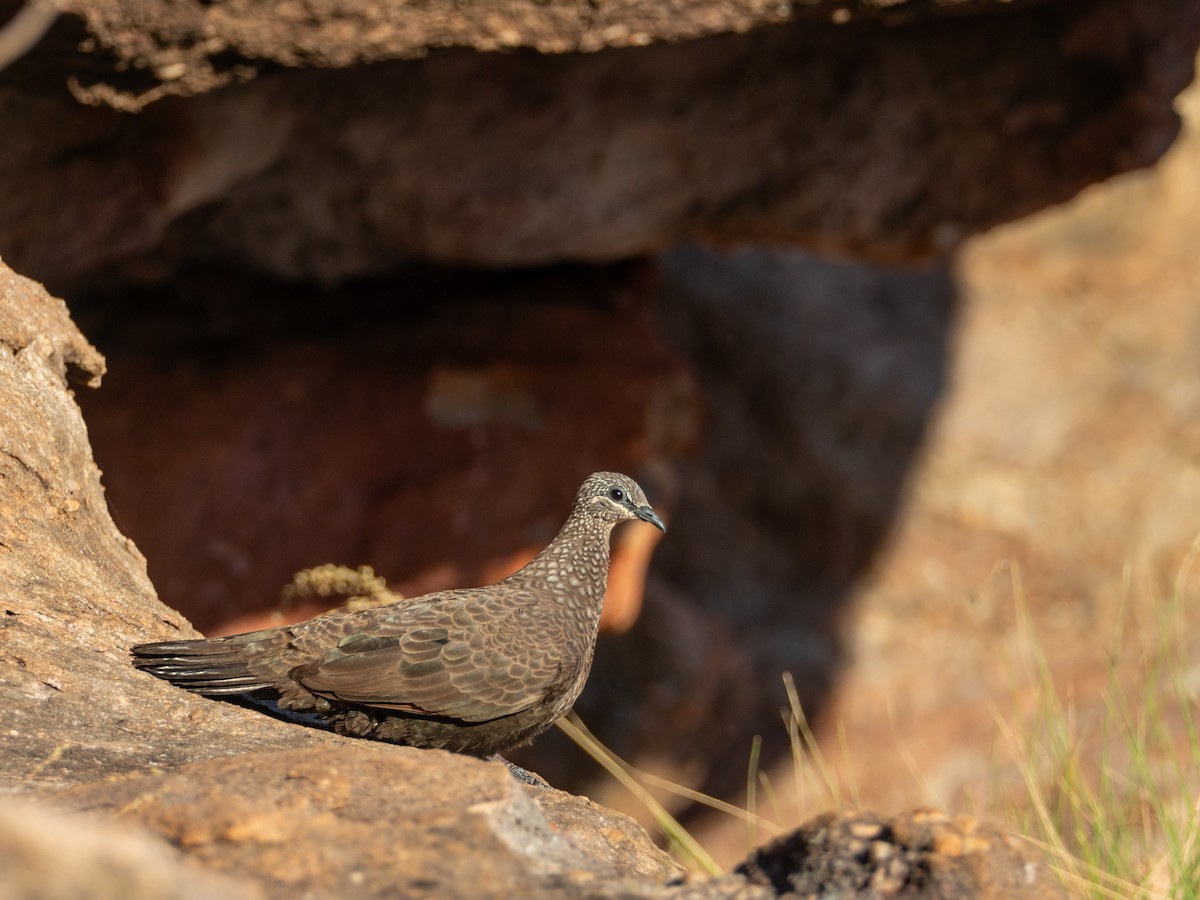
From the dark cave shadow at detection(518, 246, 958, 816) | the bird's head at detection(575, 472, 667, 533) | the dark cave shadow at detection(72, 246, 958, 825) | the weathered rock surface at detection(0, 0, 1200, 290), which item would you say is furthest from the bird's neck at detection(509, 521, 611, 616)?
the dark cave shadow at detection(518, 246, 958, 816)

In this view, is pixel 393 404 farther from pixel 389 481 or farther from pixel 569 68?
pixel 569 68

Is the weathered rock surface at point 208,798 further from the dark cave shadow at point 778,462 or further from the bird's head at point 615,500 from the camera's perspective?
the dark cave shadow at point 778,462

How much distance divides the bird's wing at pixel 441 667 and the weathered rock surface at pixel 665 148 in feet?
8.61

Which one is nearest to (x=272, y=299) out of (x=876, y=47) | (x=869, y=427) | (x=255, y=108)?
(x=255, y=108)

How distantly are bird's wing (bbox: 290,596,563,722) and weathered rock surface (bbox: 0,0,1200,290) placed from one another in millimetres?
2625

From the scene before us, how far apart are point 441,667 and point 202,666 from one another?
0.58m

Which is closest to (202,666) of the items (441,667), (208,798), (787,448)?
(441,667)

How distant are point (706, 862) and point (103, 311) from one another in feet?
15.1

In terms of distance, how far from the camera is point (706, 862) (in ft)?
11.4

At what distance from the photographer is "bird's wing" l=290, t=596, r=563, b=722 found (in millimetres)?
3330

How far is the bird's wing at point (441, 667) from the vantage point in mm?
3330

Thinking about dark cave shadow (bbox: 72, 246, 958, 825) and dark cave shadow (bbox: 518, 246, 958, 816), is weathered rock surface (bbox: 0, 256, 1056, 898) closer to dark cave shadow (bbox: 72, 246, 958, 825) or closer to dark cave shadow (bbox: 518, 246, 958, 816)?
dark cave shadow (bbox: 72, 246, 958, 825)

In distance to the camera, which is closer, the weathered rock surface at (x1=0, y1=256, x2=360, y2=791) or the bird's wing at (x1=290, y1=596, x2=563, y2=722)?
the weathered rock surface at (x1=0, y1=256, x2=360, y2=791)

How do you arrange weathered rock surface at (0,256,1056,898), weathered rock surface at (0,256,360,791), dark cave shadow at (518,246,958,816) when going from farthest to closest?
1. dark cave shadow at (518,246,958,816)
2. weathered rock surface at (0,256,360,791)
3. weathered rock surface at (0,256,1056,898)
